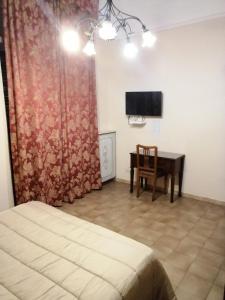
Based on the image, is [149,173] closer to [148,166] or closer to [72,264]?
[148,166]

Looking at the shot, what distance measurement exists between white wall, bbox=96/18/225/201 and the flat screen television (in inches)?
4.5

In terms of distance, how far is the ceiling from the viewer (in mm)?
3092

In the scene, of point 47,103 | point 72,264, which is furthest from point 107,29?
point 72,264

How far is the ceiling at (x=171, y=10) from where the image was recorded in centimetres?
309

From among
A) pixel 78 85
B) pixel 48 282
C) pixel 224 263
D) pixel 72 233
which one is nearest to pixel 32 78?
pixel 78 85

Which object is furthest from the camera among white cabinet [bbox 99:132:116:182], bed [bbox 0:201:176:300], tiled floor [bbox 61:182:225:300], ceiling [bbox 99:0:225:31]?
white cabinet [bbox 99:132:116:182]

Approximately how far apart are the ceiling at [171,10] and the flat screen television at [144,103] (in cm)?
102

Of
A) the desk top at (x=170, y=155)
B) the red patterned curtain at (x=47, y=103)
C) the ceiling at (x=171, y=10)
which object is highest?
the ceiling at (x=171, y=10)

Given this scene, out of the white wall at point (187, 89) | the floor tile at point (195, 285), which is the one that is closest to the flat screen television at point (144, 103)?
the white wall at point (187, 89)

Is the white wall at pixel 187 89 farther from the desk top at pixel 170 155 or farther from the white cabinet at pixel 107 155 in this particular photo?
the white cabinet at pixel 107 155

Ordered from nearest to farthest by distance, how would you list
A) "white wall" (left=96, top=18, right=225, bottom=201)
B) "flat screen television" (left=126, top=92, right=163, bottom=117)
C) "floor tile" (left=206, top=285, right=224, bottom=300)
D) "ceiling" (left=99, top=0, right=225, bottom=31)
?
"floor tile" (left=206, top=285, right=224, bottom=300)
"ceiling" (left=99, top=0, right=225, bottom=31)
"white wall" (left=96, top=18, right=225, bottom=201)
"flat screen television" (left=126, top=92, right=163, bottom=117)

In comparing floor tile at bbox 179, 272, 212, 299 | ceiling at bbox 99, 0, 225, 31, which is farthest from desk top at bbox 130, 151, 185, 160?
ceiling at bbox 99, 0, 225, 31

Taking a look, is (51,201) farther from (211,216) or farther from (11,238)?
(211,216)

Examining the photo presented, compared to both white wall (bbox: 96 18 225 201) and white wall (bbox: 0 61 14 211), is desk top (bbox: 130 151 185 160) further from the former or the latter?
white wall (bbox: 0 61 14 211)
